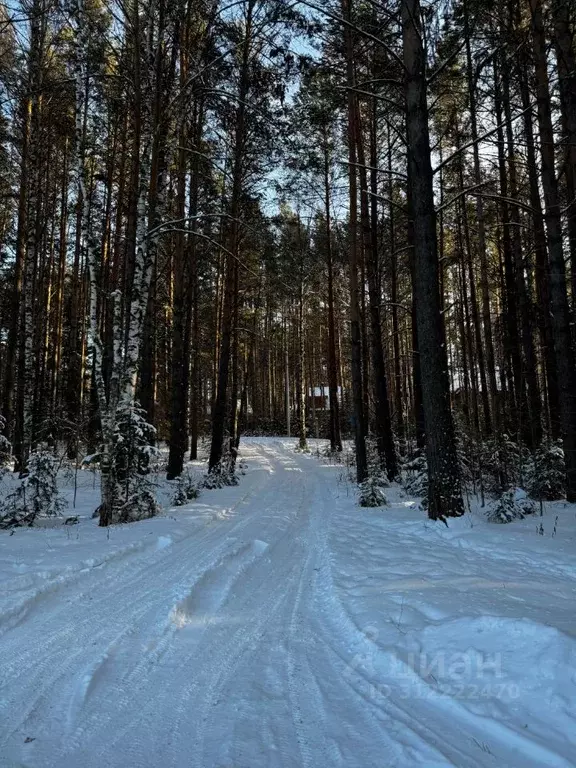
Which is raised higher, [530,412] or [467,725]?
[530,412]

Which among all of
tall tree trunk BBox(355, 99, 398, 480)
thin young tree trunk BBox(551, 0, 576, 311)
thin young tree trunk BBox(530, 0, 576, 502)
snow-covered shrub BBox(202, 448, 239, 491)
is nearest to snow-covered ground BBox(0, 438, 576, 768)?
thin young tree trunk BBox(530, 0, 576, 502)

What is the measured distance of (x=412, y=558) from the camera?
5.37 meters

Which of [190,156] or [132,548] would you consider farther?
[190,156]

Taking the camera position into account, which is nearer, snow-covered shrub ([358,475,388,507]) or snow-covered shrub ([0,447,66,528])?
snow-covered shrub ([0,447,66,528])

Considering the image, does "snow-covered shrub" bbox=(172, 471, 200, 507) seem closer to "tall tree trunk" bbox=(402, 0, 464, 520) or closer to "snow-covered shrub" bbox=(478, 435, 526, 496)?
"tall tree trunk" bbox=(402, 0, 464, 520)

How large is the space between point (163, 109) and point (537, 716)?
9407 mm

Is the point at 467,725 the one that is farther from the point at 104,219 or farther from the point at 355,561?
the point at 104,219

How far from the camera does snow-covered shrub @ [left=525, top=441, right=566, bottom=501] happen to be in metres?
9.14

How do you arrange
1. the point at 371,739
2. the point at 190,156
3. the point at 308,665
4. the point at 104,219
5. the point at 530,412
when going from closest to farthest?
the point at 371,739 < the point at 308,665 < the point at 530,412 < the point at 190,156 < the point at 104,219

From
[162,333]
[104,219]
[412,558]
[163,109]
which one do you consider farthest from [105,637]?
[104,219]

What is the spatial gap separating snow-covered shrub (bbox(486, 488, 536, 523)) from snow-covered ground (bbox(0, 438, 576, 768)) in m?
1.17

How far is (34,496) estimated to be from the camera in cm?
754

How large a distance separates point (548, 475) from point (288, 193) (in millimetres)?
12975

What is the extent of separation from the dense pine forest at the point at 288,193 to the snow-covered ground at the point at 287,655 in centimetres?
273
